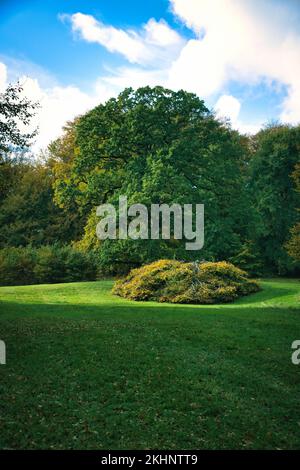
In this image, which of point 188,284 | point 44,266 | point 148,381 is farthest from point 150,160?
point 148,381

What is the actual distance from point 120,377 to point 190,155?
16.4 metres

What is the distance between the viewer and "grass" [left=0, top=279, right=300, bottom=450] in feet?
19.3

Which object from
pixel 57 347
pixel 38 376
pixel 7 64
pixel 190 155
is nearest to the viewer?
pixel 38 376

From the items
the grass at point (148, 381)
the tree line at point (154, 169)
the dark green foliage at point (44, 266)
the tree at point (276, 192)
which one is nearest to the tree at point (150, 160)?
the tree line at point (154, 169)

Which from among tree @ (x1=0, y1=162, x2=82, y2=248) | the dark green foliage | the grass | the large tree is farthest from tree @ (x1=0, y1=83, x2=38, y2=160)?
tree @ (x1=0, y1=162, x2=82, y2=248)

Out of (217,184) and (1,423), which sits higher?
(217,184)

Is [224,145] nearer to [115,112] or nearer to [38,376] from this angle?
[115,112]

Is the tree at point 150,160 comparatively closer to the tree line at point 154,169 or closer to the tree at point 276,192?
the tree line at point 154,169

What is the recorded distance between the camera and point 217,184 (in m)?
23.1

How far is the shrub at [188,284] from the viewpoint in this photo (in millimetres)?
17469

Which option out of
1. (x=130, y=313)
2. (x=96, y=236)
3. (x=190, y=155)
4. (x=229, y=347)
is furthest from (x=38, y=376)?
(x=190, y=155)

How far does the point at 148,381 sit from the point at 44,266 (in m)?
20.1
